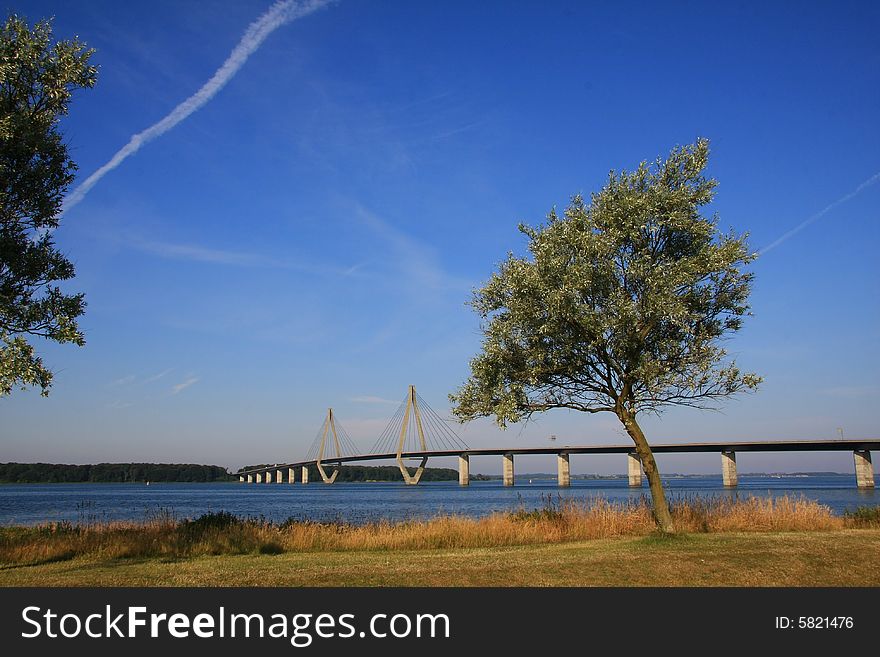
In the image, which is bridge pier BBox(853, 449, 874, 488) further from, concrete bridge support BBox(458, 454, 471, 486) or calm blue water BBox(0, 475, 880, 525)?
concrete bridge support BBox(458, 454, 471, 486)

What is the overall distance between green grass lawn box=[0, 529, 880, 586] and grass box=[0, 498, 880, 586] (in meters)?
0.04

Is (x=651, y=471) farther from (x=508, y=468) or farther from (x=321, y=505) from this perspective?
(x=508, y=468)

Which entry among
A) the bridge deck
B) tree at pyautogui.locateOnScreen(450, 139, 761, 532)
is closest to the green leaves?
tree at pyautogui.locateOnScreen(450, 139, 761, 532)

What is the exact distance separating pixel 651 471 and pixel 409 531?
8666 millimetres

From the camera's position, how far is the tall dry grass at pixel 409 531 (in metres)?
20.9

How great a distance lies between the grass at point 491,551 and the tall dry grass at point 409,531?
2.3 inches

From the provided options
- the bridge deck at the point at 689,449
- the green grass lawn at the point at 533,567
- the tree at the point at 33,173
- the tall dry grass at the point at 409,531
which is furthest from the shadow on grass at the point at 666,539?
the bridge deck at the point at 689,449

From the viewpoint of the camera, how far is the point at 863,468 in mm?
109625

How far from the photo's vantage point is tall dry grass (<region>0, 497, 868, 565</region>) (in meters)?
20.9

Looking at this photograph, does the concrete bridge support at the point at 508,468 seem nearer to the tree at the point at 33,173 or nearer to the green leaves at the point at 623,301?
the green leaves at the point at 623,301

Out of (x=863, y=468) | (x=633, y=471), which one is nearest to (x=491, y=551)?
(x=863, y=468)

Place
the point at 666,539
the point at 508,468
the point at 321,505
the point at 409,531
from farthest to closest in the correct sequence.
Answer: the point at 508,468
the point at 321,505
the point at 409,531
the point at 666,539

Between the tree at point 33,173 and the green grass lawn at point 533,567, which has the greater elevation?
Result: the tree at point 33,173
